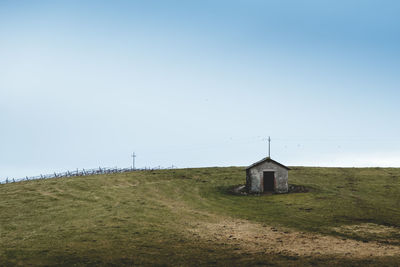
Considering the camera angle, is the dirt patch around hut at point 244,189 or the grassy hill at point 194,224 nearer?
the grassy hill at point 194,224

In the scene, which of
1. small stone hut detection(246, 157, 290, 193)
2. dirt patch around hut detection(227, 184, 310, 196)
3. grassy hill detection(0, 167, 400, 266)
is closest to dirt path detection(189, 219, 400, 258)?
grassy hill detection(0, 167, 400, 266)

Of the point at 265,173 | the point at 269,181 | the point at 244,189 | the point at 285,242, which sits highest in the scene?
the point at 265,173

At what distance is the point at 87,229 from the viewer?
2336 cm

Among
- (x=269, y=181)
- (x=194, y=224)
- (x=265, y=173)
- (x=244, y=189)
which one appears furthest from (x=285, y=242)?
(x=269, y=181)

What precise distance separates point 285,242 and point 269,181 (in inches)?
943

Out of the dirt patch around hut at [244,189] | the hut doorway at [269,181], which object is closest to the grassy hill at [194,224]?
the dirt patch around hut at [244,189]

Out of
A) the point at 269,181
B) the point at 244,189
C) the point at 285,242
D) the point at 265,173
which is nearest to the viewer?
the point at 285,242

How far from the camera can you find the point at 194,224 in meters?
25.5

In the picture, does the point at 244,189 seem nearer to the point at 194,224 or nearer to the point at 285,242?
the point at 194,224

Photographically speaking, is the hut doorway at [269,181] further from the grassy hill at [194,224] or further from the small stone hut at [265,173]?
the grassy hill at [194,224]

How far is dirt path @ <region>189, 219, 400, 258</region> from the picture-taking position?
17.5 metres

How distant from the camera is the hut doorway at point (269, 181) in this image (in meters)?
42.1

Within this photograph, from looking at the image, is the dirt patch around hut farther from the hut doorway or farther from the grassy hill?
the hut doorway

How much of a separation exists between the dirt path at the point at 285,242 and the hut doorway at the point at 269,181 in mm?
17454
